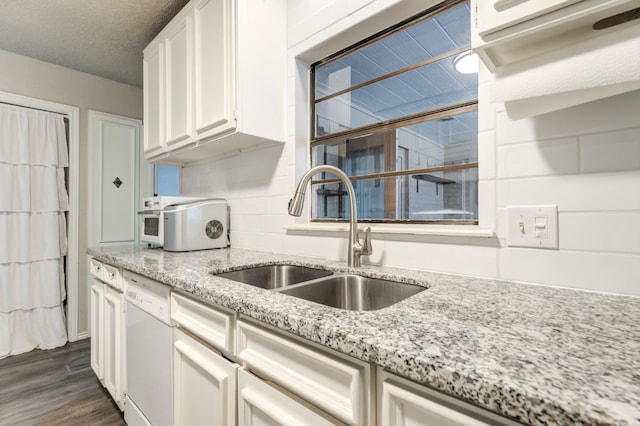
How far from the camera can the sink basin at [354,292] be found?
1.04 metres

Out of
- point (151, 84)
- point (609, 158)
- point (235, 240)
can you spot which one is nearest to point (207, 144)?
point (235, 240)

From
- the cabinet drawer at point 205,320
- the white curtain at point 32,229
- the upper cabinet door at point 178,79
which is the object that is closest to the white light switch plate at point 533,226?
the cabinet drawer at point 205,320

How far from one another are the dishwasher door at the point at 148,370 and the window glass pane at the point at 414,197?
3.06ft

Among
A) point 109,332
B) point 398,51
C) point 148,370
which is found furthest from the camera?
point 109,332

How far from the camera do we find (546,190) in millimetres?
906

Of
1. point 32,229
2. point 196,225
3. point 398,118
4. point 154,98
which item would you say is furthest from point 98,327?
point 398,118

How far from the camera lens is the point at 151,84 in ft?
7.04

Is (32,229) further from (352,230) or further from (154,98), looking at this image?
(352,230)

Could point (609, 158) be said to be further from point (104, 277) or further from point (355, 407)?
point (104, 277)

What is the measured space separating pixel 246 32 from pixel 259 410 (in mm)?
1573

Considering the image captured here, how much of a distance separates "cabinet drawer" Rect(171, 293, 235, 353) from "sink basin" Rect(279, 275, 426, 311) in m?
0.23

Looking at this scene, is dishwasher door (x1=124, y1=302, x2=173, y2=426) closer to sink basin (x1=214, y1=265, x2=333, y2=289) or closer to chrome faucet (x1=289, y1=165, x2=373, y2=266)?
sink basin (x1=214, y1=265, x2=333, y2=289)

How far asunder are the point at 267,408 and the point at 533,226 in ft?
2.91

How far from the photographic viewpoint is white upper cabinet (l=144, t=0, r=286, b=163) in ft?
4.98
